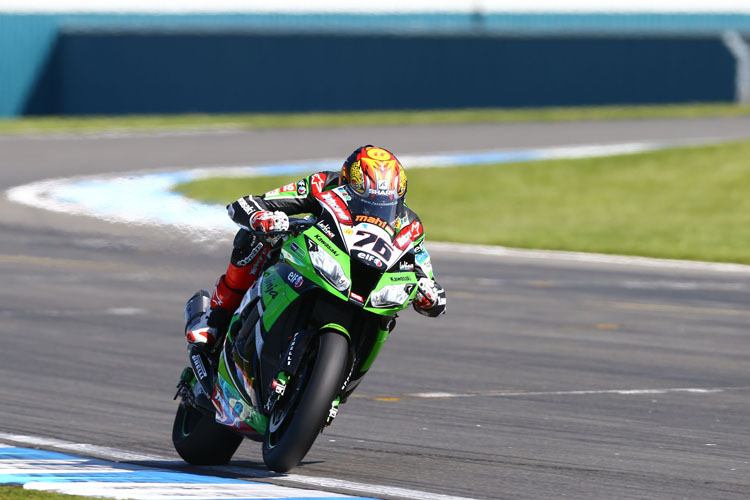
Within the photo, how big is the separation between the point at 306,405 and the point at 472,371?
13.2 feet

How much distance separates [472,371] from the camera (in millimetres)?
10453

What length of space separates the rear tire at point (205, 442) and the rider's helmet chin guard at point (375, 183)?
4.57ft

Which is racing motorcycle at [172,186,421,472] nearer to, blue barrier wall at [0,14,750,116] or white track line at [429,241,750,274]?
white track line at [429,241,750,274]

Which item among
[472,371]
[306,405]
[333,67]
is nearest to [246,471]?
[306,405]

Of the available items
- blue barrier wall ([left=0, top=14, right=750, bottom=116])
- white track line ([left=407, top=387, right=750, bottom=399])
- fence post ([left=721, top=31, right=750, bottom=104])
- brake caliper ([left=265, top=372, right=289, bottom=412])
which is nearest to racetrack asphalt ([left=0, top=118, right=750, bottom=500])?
white track line ([left=407, top=387, right=750, bottom=399])

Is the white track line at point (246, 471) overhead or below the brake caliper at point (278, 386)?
below

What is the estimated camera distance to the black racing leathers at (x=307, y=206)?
23.1 ft

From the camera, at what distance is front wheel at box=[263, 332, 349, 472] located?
21.5ft

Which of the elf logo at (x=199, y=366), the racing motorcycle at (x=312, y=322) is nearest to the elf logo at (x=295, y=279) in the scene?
the racing motorcycle at (x=312, y=322)

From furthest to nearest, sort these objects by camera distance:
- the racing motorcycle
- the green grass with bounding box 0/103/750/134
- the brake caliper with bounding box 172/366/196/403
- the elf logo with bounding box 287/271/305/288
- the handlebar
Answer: the green grass with bounding box 0/103/750/134 < the brake caliper with bounding box 172/366/196/403 < the handlebar < the elf logo with bounding box 287/271/305/288 < the racing motorcycle

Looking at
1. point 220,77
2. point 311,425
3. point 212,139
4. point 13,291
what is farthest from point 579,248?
point 220,77

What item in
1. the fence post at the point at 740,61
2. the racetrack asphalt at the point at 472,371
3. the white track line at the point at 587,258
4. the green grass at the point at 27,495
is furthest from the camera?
the fence post at the point at 740,61

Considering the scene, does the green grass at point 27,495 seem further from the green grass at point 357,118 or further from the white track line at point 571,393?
the green grass at point 357,118

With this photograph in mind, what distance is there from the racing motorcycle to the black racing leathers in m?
0.08
